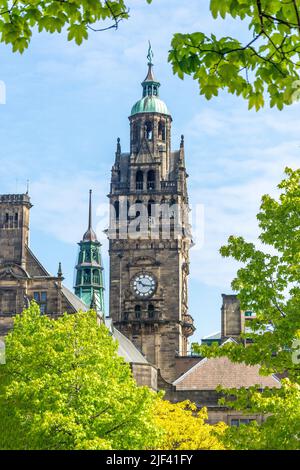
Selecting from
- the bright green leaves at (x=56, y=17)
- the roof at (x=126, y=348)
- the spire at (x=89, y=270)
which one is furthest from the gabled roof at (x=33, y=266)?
the bright green leaves at (x=56, y=17)

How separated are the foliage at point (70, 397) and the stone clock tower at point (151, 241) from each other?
51.6m

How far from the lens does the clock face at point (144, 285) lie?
102938 millimetres

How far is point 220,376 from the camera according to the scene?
8431cm

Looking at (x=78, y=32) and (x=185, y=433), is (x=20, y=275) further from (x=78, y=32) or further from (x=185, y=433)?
(x=78, y=32)

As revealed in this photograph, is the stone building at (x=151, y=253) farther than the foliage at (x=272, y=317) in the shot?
Yes

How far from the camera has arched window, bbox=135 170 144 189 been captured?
4227 inches

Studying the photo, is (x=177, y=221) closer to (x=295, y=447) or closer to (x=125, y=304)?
(x=125, y=304)

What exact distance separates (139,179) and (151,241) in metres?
7.03

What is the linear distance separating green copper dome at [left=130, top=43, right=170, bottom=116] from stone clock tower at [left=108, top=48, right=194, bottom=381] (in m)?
0.10

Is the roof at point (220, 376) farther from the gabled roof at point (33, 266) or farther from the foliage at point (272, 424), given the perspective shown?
the foliage at point (272, 424)

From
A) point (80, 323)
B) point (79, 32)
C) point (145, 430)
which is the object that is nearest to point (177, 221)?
point (80, 323)

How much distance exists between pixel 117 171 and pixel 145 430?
220 feet

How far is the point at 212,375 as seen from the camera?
85.0 meters
